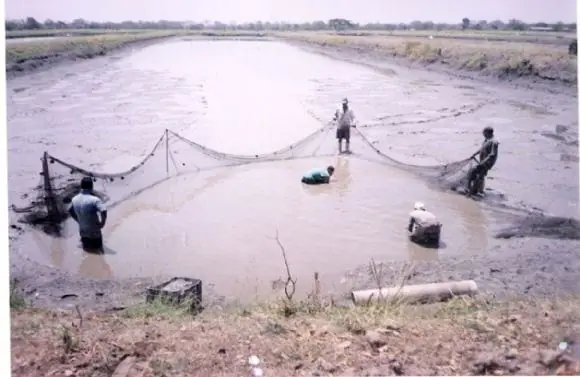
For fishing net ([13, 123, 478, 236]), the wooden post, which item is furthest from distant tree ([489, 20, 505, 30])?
the wooden post

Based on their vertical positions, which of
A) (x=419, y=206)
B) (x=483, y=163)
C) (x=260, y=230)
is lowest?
(x=260, y=230)

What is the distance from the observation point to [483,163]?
463 centimetres

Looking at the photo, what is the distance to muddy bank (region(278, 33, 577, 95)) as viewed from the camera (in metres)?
4.61

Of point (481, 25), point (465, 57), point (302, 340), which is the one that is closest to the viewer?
point (302, 340)

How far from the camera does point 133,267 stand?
12.8 feet

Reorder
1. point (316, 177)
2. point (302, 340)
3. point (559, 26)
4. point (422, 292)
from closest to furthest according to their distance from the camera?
point (302, 340) → point (422, 292) → point (559, 26) → point (316, 177)

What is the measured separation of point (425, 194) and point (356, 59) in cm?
297

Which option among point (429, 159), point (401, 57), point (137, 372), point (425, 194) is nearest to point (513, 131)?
point (429, 159)

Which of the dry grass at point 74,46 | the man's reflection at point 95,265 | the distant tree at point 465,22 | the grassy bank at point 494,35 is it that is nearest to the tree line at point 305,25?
the distant tree at point 465,22

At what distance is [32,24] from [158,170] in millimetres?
1599

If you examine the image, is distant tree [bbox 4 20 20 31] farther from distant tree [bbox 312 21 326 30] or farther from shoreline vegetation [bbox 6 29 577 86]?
distant tree [bbox 312 21 326 30]

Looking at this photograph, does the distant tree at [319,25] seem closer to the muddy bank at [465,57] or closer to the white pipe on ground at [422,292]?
the muddy bank at [465,57]

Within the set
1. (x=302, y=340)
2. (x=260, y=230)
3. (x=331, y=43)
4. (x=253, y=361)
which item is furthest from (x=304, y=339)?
(x=331, y=43)

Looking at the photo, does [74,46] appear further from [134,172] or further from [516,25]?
[516,25]
